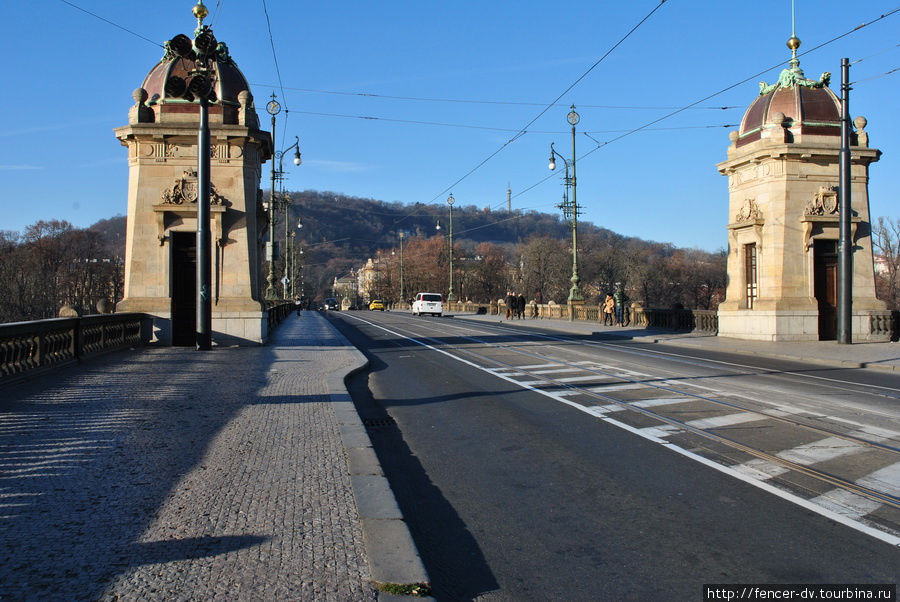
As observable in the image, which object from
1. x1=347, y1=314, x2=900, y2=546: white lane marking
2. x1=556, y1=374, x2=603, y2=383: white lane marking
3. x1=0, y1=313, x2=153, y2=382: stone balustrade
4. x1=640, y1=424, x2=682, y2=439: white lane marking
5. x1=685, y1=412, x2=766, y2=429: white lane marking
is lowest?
x1=347, y1=314, x2=900, y2=546: white lane marking

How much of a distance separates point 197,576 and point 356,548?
Answer: 3.09ft

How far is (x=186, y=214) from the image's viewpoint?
2030 centimetres

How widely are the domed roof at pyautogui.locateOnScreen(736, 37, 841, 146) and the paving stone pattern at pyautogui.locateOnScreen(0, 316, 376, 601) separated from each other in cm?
2050

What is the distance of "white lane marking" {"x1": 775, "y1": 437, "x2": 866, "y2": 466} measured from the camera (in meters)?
6.79

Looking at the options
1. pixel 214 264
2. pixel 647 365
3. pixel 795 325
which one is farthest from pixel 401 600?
pixel 795 325

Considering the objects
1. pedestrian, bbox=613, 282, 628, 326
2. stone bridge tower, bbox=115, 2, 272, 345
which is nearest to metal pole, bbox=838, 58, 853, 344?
pedestrian, bbox=613, 282, 628, 326

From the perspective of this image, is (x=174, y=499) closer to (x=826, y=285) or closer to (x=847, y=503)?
(x=847, y=503)

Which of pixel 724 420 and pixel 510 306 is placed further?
pixel 510 306

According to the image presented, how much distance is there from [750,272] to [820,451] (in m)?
19.4

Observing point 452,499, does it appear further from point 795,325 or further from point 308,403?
point 795,325

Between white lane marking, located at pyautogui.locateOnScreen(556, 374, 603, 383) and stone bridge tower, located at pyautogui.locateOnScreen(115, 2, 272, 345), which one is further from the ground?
stone bridge tower, located at pyautogui.locateOnScreen(115, 2, 272, 345)

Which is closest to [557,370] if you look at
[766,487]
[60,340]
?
[766,487]

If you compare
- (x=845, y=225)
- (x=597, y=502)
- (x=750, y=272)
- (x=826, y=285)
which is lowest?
(x=597, y=502)

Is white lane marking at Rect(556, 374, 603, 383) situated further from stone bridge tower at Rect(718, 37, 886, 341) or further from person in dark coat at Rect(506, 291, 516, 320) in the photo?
person in dark coat at Rect(506, 291, 516, 320)
